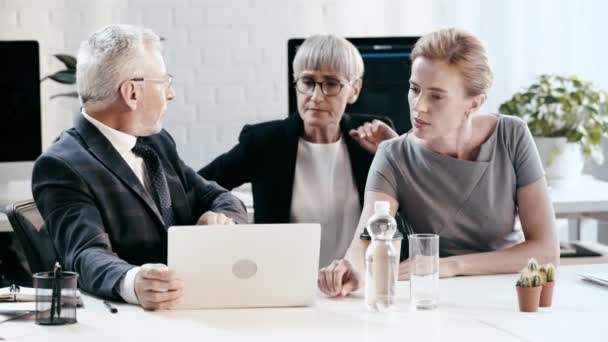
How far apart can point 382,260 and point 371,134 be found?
Answer: 1.10 m

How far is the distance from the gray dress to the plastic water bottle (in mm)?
650

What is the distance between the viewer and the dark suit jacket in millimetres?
2277

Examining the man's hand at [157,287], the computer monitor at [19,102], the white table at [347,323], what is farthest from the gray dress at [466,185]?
the computer monitor at [19,102]

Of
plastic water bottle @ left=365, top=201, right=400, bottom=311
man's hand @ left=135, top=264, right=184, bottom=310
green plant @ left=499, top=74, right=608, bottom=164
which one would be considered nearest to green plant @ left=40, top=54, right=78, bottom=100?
green plant @ left=499, top=74, right=608, bottom=164

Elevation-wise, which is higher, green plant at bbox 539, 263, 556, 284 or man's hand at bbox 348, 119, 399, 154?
man's hand at bbox 348, 119, 399, 154

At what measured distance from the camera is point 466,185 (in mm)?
2732

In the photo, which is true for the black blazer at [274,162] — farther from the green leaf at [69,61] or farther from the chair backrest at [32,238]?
the green leaf at [69,61]

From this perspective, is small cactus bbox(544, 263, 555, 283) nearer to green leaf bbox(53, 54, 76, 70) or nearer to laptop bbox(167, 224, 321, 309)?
laptop bbox(167, 224, 321, 309)

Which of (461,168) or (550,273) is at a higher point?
(461,168)

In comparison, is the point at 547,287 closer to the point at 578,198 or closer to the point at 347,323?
the point at 347,323

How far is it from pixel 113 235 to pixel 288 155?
32.2 inches

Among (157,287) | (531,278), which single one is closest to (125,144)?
(157,287)

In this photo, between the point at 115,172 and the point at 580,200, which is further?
the point at 580,200

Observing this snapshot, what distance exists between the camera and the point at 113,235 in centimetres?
249
